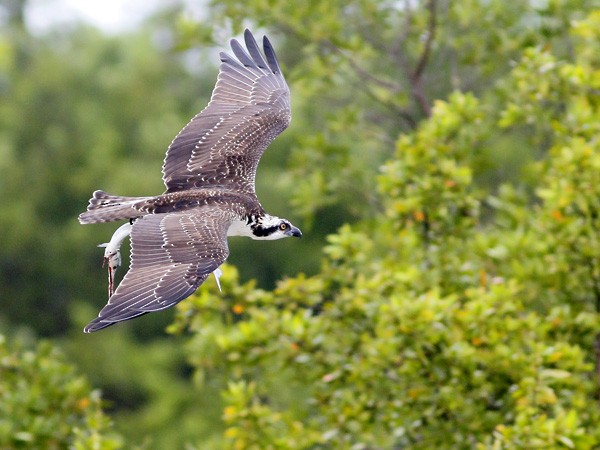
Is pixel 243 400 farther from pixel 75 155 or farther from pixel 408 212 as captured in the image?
pixel 75 155

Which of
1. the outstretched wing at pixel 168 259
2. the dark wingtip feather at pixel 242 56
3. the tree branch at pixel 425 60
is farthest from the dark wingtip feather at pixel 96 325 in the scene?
the tree branch at pixel 425 60

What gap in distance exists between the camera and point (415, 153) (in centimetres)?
960

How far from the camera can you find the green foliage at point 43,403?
9.43 m

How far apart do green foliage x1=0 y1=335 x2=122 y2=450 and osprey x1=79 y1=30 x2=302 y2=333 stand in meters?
1.50

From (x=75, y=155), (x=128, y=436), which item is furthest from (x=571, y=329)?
(x=75, y=155)

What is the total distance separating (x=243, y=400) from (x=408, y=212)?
1811 millimetres

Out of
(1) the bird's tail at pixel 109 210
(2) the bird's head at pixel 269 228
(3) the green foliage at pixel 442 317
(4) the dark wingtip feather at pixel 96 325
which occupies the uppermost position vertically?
(1) the bird's tail at pixel 109 210

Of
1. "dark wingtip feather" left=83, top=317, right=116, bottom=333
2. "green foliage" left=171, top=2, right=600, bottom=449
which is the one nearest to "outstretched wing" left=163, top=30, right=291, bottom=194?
"green foliage" left=171, top=2, right=600, bottom=449

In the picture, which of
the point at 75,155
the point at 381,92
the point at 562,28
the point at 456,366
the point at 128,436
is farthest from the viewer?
the point at 75,155

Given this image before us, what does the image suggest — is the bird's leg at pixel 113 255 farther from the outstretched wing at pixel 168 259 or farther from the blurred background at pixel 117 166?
the blurred background at pixel 117 166

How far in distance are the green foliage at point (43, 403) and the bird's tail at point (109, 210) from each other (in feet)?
4.64

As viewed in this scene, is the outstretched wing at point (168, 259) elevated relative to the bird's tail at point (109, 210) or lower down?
lower down

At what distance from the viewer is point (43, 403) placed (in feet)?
31.6

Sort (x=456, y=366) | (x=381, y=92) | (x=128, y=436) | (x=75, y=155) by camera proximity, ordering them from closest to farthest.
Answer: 1. (x=456, y=366)
2. (x=381, y=92)
3. (x=128, y=436)
4. (x=75, y=155)
